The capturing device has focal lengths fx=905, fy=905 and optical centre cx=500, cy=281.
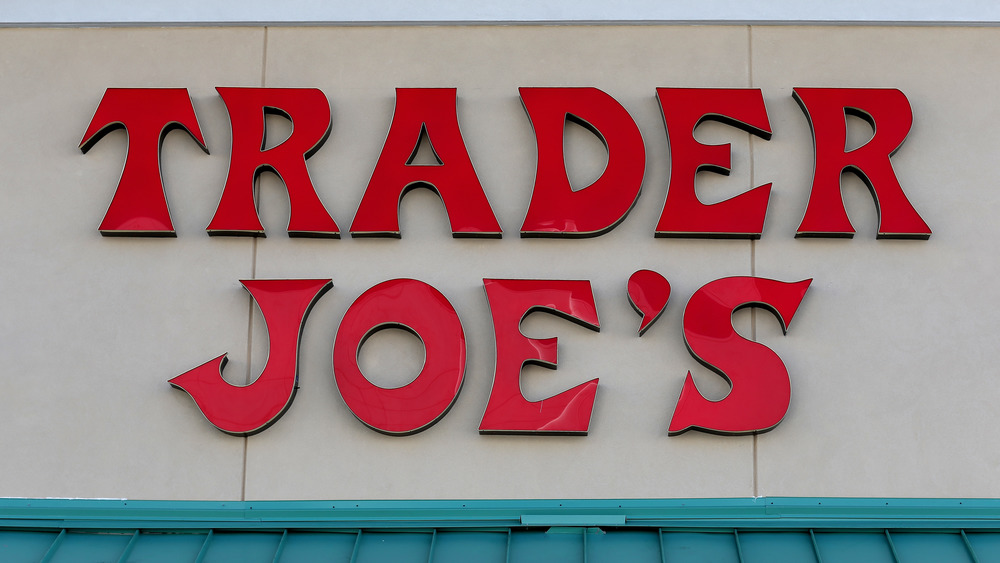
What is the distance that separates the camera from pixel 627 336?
20.7ft

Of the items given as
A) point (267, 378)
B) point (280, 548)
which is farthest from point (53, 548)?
point (267, 378)

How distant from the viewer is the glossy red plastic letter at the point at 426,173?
6469 millimetres

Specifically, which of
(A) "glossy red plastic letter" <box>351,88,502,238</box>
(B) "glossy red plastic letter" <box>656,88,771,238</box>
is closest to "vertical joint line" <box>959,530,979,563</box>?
(B) "glossy red plastic letter" <box>656,88,771,238</box>

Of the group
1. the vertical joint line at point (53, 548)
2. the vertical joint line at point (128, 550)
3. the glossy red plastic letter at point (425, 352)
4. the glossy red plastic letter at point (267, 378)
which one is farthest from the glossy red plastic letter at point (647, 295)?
the vertical joint line at point (53, 548)

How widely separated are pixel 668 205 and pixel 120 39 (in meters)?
4.43

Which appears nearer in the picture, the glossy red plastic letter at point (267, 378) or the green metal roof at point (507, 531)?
the green metal roof at point (507, 531)

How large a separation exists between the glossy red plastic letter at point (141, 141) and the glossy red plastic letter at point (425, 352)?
1599mm

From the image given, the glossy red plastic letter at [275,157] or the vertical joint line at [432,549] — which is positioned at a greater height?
the glossy red plastic letter at [275,157]

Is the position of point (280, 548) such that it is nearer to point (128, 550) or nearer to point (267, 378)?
point (128, 550)

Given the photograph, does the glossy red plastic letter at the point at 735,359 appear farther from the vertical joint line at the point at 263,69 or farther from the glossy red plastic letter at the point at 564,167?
the vertical joint line at the point at 263,69

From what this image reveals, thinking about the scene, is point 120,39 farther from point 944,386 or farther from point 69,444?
point 944,386

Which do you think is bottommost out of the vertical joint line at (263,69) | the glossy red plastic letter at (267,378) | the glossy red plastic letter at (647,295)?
the glossy red plastic letter at (267,378)

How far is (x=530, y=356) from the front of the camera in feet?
20.2

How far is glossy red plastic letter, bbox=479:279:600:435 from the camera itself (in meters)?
6.06
